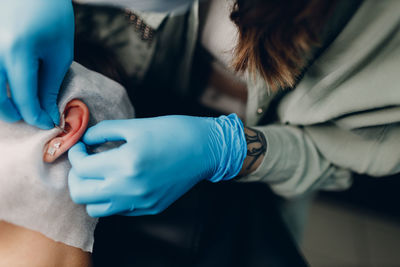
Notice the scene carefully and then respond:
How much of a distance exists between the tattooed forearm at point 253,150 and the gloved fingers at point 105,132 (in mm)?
342

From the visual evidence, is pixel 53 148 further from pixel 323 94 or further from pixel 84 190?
pixel 323 94

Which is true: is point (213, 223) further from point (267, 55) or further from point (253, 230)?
point (267, 55)

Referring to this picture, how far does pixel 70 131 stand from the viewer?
564mm

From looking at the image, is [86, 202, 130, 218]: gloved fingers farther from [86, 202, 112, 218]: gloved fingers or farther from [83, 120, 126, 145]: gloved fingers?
[83, 120, 126, 145]: gloved fingers

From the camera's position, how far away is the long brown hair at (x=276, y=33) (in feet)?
1.50

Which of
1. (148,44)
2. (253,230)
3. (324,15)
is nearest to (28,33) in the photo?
(148,44)

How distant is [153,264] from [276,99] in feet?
2.05

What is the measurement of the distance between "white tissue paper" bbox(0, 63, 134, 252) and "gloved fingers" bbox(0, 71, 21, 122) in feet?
0.07

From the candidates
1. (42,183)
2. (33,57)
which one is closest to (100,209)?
(42,183)

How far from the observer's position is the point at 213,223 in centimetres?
83

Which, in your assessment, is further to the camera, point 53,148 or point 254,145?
point 254,145

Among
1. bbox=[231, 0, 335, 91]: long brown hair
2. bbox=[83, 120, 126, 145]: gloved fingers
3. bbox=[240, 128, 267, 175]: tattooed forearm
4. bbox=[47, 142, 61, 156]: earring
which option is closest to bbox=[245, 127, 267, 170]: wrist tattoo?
bbox=[240, 128, 267, 175]: tattooed forearm

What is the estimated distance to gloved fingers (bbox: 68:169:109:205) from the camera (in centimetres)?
53

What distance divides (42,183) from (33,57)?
0.83 feet
